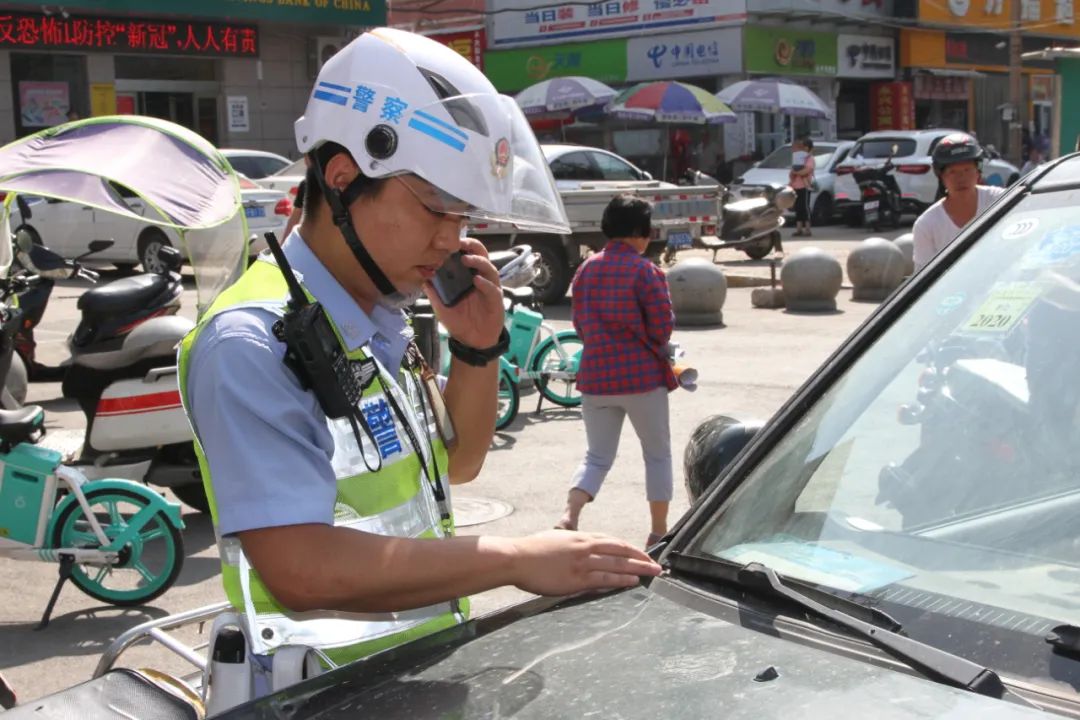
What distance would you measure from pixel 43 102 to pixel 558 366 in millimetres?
19303

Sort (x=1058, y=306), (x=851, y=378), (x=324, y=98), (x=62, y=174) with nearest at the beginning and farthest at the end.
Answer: (x=324, y=98) → (x=1058, y=306) → (x=851, y=378) → (x=62, y=174)

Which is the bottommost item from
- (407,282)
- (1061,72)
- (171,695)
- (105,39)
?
(171,695)

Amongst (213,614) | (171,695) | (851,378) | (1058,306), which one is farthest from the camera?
(213,614)

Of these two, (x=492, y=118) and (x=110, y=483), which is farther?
(x=110, y=483)

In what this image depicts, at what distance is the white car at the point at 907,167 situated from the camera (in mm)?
24906

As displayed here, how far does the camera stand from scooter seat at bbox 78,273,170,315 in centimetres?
774

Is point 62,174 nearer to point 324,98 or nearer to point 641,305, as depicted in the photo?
point 641,305

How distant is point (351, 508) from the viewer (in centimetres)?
224

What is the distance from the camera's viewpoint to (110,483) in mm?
6133

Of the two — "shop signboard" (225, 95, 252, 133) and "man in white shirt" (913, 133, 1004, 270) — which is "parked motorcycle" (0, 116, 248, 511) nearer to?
"man in white shirt" (913, 133, 1004, 270)

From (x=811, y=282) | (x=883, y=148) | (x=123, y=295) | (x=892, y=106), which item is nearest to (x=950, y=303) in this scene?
(x=123, y=295)

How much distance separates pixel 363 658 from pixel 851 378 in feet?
3.70

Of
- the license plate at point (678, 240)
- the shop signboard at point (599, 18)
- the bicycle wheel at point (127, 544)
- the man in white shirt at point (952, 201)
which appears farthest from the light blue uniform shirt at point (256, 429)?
the shop signboard at point (599, 18)

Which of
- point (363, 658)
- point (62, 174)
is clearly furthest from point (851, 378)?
point (62, 174)
